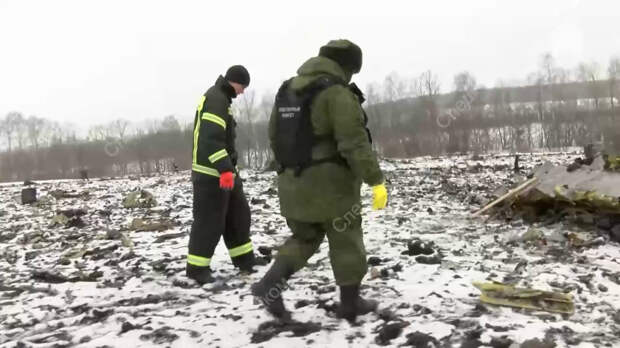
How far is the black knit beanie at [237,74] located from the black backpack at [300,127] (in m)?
1.32

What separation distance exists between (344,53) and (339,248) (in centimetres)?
138

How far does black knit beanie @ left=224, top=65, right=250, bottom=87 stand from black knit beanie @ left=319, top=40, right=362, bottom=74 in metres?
1.34

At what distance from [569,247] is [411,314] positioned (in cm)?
272

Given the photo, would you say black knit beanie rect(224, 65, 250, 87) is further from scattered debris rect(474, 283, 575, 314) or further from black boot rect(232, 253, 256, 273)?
scattered debris rect(474, 283, 575, 314)

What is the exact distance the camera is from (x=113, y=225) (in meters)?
8.01

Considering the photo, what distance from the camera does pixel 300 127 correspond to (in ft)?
11.0

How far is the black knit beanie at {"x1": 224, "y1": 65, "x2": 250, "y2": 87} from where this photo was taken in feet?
15.2

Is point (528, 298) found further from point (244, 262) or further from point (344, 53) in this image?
point (244, 262)

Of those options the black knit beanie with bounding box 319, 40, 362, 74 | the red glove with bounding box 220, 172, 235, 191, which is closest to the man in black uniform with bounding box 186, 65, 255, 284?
the red glove with bounding box 220, 172, 235, 191

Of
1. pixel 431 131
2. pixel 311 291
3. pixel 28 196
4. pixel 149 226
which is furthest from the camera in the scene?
pixel 431 131

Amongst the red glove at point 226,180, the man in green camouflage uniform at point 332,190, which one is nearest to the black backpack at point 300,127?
the man in green camouflage uniform at point 332,190

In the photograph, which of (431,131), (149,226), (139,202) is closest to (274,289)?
(149,226)

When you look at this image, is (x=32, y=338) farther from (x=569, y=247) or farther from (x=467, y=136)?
(x=467, y=136)

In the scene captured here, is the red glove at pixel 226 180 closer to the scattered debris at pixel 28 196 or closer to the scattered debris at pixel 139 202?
the scattered debris at pixel 139 202
